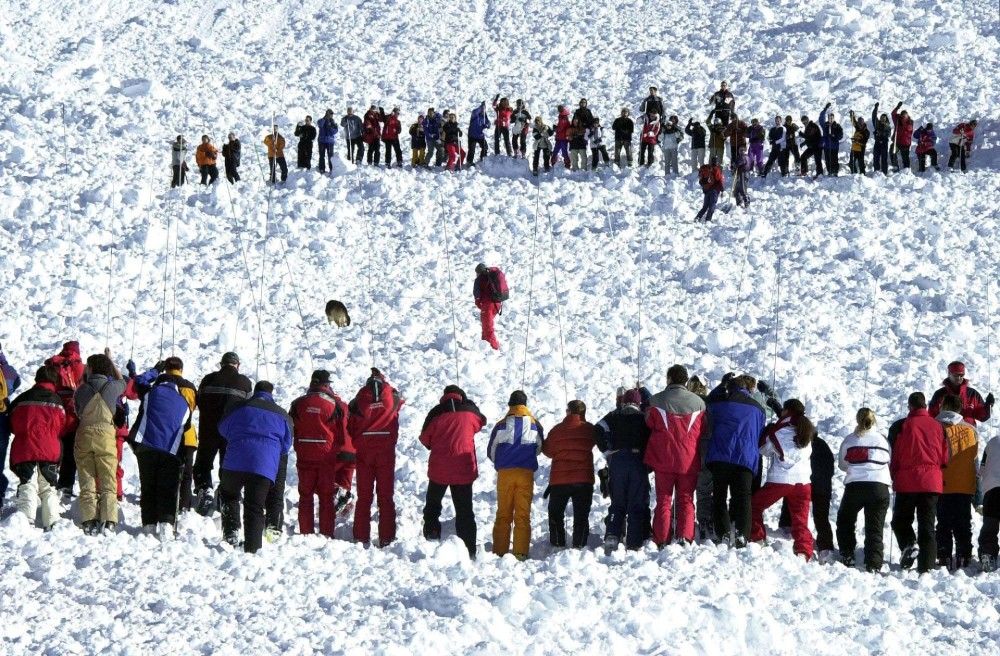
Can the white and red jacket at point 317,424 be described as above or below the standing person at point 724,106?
below

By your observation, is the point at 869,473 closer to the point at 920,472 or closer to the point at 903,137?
the point at 920,472

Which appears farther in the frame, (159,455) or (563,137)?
(563,137)

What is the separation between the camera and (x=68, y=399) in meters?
11.6

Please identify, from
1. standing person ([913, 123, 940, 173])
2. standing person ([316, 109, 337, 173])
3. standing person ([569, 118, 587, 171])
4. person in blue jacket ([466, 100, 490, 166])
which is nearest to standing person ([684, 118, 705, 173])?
standing person ([569, 118, 587, 171])

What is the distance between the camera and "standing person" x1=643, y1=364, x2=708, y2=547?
10.9m

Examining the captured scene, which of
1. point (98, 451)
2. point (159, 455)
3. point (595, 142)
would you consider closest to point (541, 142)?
point (595, 142)

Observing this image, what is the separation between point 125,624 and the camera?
8359 millimetres

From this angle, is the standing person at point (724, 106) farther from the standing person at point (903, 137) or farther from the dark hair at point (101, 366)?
the dark hair at point (101, 366)

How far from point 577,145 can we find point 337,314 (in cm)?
738

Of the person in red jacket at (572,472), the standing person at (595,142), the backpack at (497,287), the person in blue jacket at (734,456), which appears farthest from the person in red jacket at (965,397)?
the standing person at (595,142)

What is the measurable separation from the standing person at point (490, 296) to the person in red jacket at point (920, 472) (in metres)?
6.74

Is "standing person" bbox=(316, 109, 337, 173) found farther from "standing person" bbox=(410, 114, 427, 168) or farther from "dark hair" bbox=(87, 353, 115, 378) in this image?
"dark hair" bbox=(87, 353, 115, 378)

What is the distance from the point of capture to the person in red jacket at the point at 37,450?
35.1 feet

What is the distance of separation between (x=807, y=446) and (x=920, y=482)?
2.82 ft
